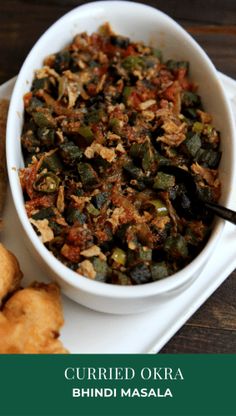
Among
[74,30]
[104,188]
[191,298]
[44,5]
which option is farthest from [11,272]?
[44,5]

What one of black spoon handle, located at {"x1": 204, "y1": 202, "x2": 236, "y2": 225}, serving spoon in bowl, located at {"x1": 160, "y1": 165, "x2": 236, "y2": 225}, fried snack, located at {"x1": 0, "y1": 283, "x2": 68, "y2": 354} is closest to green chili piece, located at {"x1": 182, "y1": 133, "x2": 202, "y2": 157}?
serving spoon in bowl, located at {"x1": 160, "y1": 165, "x2": 236, "y2": 225}

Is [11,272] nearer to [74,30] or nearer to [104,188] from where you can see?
[104,188]

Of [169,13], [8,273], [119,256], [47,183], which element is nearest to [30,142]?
[47,183]

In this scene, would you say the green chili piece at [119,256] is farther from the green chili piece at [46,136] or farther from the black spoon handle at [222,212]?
the green chili piece at [46,136]

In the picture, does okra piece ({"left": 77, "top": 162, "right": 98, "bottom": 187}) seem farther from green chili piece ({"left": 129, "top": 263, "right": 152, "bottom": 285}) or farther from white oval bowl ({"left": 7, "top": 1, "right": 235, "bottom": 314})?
green chili piece ({"left": 129, "top": 263, "right": 152, "bottom": 285})

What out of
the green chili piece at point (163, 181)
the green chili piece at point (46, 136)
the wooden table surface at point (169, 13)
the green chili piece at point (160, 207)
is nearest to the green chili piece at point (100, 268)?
the green chili piece at point (160, 207)
